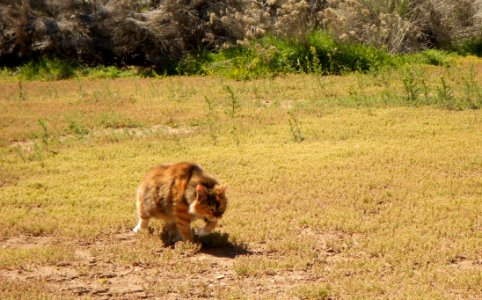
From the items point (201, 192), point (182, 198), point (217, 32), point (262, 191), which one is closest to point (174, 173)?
point (182, 198)

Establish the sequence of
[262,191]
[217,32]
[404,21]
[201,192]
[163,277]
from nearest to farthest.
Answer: [163,277] < [201,192] < [262,191] < [404,21] < [217,32]

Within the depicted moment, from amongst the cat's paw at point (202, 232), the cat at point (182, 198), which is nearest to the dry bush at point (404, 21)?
the cat at point (182, 198)

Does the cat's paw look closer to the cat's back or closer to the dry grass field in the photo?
the dry grass field

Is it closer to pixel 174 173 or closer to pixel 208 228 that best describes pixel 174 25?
pixel 174 173

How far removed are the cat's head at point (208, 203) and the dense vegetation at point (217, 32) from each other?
41.6 feet

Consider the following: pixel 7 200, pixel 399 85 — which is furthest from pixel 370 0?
pixel 7 200

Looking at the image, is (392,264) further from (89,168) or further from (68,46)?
(68,46)

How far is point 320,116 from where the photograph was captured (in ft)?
48.6

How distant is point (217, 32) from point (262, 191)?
539 inches

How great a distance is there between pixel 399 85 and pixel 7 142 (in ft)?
29.5

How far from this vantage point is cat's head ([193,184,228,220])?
7820mm

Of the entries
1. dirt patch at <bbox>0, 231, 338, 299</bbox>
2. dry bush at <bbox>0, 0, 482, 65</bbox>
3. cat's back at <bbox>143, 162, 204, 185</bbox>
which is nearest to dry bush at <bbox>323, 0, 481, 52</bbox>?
dry bush at <bbox>0, 0, 482, 65</bbox>

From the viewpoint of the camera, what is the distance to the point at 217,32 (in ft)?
76.3

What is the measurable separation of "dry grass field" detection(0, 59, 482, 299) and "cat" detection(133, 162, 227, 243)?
268 millimetres
